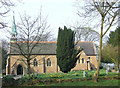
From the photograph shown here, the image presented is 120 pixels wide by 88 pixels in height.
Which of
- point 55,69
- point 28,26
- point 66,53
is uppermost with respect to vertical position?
point 28,26

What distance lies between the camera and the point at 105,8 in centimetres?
1600

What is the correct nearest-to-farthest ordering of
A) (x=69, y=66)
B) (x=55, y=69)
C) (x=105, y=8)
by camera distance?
1. (x=105, y=8)
2. (x=69, y=66)
3. (x=55, y=69)

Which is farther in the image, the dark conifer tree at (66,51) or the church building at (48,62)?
the church building at (48,62)

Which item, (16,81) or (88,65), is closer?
(16,81)

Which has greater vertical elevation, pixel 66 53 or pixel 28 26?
pixel 28 26

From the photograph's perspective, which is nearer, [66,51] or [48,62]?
[66,51]

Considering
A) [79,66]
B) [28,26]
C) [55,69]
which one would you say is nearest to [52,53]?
[55,69]

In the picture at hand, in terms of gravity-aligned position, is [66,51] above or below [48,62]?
above

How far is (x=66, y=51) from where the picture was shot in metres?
30.2

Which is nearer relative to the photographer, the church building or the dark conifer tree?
the dark conifer tree

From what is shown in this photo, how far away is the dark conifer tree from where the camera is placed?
2953cm

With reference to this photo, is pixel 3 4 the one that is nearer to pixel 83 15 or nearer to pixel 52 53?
pixel 83 15

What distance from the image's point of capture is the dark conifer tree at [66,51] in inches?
1163

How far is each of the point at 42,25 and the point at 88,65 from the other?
28212 mm
